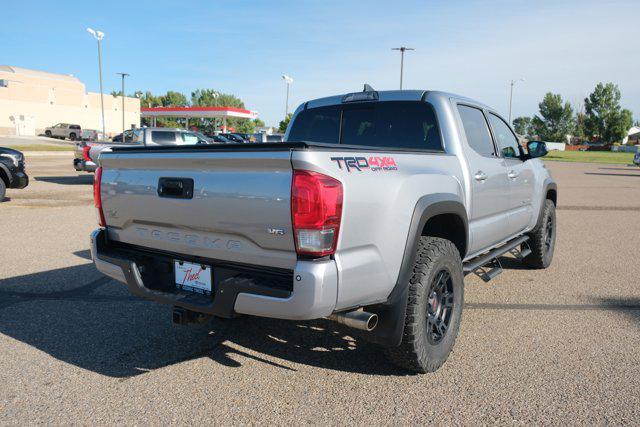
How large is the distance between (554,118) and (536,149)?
113730 millimetres

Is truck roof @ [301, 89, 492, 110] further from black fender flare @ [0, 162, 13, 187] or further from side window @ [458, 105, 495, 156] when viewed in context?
black fender flare @ [0, 162, 13, 187]

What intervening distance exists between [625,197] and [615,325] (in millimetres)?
13138

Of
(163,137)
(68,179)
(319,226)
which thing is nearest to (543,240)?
(319,226)

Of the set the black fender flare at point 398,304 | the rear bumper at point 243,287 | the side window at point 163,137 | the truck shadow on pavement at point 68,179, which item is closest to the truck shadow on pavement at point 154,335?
the black fender flare at point 398,304

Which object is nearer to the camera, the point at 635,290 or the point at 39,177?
the point at 635,290

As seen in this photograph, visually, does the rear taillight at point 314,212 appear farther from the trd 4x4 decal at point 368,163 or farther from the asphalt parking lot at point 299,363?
the asphalt parking lot at point 299,363

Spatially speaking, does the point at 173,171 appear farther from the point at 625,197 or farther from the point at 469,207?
the point at 625,197

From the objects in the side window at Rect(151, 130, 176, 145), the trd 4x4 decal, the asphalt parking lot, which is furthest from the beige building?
the trd 4x4 decal

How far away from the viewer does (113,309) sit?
4.68m

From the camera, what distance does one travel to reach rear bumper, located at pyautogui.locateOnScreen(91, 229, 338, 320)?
2582 millimetres

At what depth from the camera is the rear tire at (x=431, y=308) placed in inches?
126

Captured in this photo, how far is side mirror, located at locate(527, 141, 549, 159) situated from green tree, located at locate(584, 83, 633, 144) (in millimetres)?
104229

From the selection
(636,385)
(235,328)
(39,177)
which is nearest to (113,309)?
(235,328)

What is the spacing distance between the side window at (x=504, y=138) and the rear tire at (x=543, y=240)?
108 centimetres
